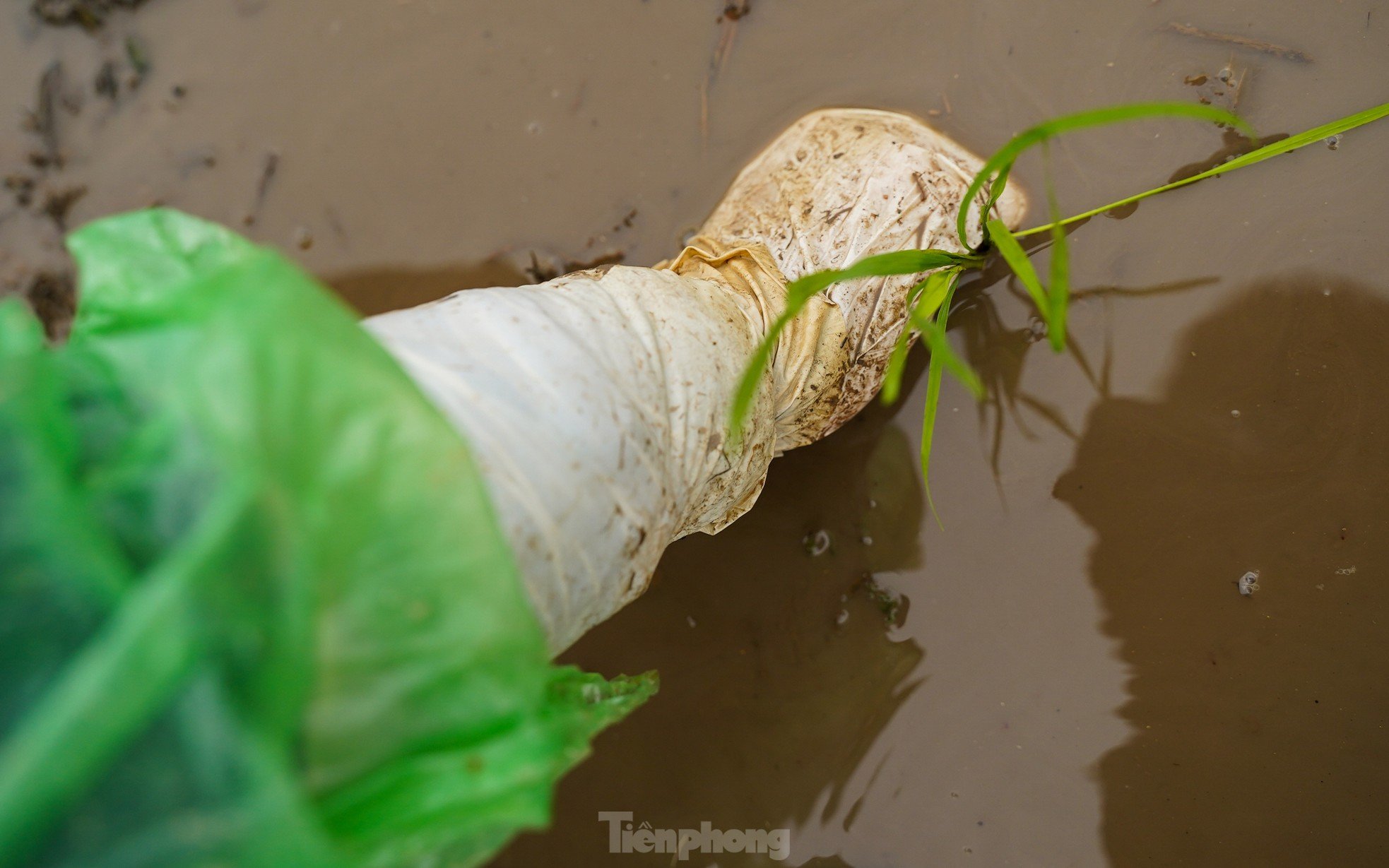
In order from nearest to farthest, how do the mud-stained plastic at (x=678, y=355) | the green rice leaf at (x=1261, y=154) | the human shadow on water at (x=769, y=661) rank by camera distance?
the mud-stained plastic at (x=678, y=355), the green rice leaf at (x=1261, y=154), the human shadow on water at (x=769, y=661)

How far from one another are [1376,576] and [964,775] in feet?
3.06

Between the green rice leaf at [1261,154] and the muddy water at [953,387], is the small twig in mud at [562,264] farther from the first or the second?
the green rice leaf at [1261,154]

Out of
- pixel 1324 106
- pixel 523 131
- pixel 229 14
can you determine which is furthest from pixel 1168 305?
pixel 229 14

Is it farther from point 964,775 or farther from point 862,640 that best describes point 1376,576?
point 862,640

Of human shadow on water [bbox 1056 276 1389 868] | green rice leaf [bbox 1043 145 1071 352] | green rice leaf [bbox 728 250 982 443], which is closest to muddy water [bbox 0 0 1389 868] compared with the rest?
human shadow on water [bbox 1056 276 1389 868]

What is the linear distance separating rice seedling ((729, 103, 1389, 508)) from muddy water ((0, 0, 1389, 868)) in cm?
10

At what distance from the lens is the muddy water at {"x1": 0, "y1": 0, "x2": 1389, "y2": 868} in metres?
1.64

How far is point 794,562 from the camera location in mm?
1793

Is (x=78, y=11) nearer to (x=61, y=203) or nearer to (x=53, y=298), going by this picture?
(x=61, y=203)

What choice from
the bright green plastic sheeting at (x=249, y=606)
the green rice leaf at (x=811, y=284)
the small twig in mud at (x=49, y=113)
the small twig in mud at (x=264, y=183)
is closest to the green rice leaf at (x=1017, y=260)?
the green rice leaf at (x=811, y=284)

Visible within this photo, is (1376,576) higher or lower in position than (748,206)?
lower

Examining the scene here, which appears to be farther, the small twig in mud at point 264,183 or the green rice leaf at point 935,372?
the small twig in mud at point 264,183

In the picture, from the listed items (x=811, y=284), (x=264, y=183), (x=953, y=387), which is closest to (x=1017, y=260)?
(x=811, y=284)

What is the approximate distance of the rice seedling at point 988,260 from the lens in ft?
3.15
